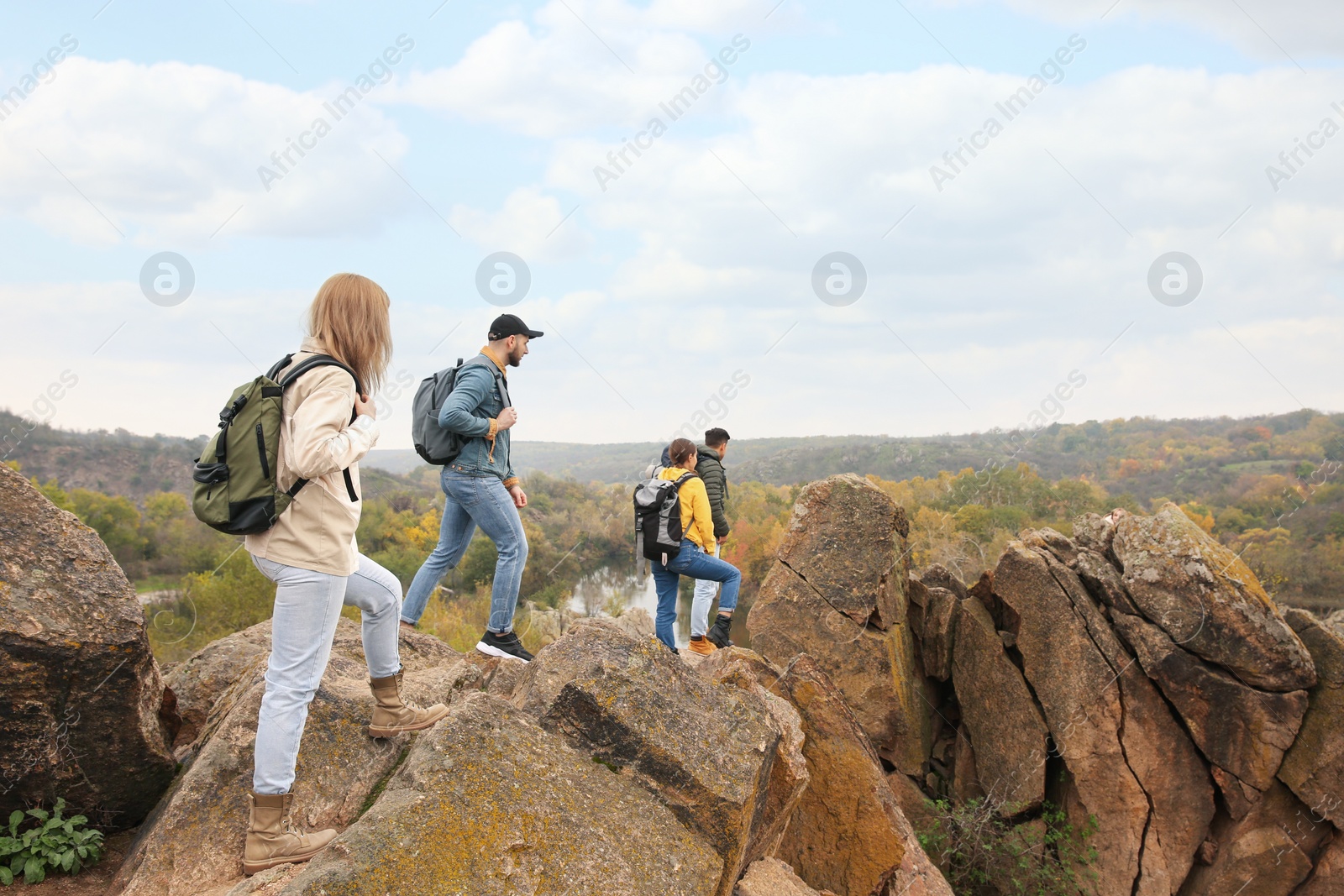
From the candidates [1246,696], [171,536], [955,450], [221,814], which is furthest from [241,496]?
[955,450]

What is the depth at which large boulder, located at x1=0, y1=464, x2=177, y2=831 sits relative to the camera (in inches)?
165

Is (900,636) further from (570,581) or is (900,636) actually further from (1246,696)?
(570,581)

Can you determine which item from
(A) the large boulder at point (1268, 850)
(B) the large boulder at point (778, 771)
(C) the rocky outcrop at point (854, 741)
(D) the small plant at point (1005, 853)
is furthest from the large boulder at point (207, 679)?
(A) the large boulder at point (1268, 850)

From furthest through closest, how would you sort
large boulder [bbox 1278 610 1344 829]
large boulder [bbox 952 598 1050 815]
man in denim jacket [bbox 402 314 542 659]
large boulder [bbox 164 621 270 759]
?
large boulder [bbox 952 598 1050 815]
large boulder [bbox 1278 610 1344 829]
man in denim jacket [bbox 402 314 542 659]
large boulder [bbox 164 621 270 759]

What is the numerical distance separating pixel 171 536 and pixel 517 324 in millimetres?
49099

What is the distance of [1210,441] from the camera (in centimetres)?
7706

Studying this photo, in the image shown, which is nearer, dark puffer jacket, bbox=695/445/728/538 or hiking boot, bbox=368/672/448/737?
hiking boot, bbox=368/672/448/737

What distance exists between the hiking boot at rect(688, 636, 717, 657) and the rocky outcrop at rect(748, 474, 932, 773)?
2197 mm

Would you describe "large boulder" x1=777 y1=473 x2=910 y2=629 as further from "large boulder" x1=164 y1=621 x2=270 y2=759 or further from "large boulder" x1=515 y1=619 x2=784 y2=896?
"large boulder" x1=164 y1=621 x2=270 y2=759

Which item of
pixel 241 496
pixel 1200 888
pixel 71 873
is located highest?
pixel 241 496

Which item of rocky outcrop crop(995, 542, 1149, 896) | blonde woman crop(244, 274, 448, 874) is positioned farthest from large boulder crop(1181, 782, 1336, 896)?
blonde woman crop(244, 274, 448, 874)

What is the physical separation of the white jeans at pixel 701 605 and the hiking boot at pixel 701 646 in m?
0.05

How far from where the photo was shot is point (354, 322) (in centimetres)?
369

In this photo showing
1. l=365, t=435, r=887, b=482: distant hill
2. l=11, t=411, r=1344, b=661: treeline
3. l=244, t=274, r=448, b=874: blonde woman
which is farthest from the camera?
l=365, t=435, r=887, b=482: distant hill
